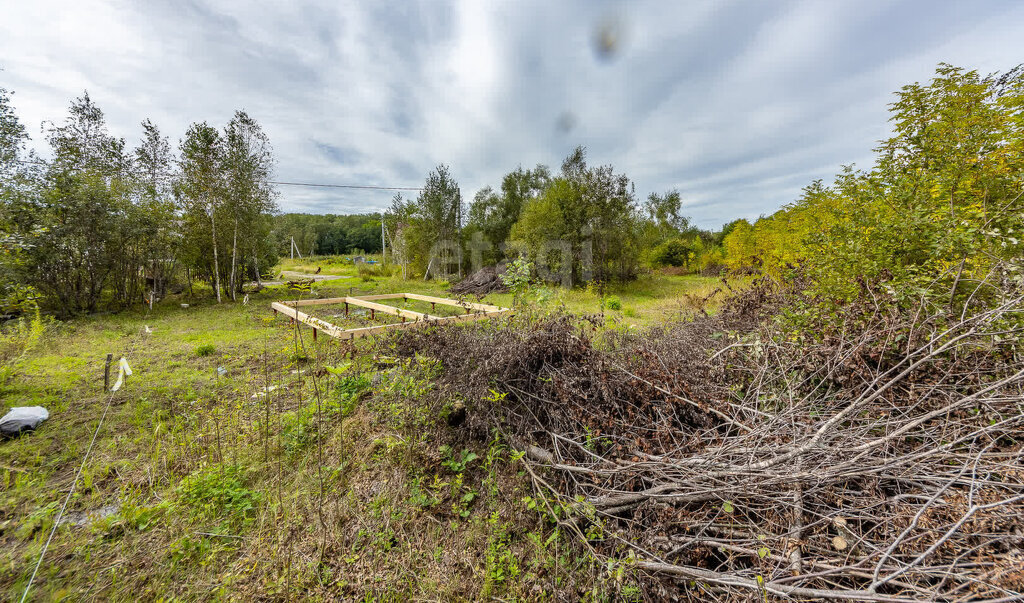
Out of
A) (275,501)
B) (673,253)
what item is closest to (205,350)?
(275,501)

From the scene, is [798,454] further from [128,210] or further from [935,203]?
[128,210]

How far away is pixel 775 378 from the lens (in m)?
2.28

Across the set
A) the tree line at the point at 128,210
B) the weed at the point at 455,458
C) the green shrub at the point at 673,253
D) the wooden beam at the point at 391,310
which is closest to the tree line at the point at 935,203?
the weed at the point at 455,458

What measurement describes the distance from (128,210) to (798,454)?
13.4 m

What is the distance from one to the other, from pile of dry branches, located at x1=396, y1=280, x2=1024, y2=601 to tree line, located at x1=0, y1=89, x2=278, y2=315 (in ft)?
30.6

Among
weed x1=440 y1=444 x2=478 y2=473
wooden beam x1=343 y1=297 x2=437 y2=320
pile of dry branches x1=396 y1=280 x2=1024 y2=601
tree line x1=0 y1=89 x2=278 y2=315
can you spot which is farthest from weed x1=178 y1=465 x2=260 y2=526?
tree line x1=0 y1=89 x2=278 y2=315

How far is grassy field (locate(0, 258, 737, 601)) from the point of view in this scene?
167 centimetres

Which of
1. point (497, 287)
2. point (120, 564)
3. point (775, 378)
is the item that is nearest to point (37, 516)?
point (120, 564)

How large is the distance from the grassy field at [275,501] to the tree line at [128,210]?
611 centimetres

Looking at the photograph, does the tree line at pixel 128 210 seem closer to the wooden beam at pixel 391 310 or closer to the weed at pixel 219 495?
the wooden beam at pixel 391 310

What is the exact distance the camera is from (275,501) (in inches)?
84.8

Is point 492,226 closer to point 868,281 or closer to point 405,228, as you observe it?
point 405,228

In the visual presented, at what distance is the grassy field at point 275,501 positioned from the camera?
1668mm

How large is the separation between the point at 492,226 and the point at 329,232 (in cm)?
4012
